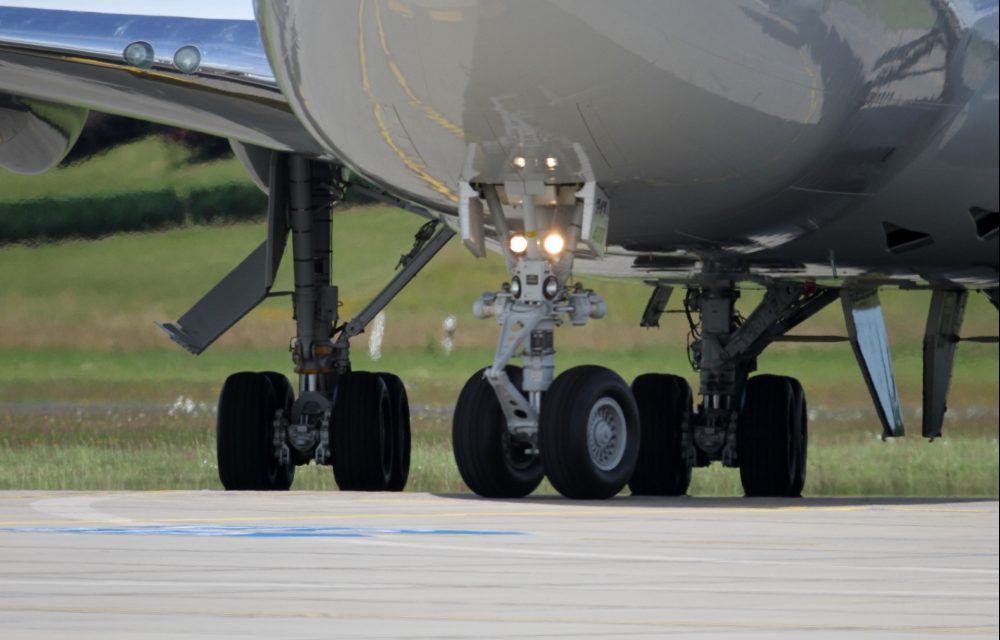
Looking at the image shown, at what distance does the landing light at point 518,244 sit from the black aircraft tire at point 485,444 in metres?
0.64

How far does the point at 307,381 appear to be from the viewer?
17109 millimetres

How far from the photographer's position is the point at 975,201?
48.2 ft

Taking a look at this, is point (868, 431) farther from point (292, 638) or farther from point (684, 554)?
point (292, 638)

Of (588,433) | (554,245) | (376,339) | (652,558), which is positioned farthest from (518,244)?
(376,339)

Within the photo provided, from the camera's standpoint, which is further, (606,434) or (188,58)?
(188,58)

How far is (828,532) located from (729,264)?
5.29m

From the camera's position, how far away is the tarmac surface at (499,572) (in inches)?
258

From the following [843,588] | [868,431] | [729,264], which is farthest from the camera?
[868,431]

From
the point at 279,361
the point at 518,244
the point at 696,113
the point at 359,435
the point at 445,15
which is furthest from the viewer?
the point at 279,361

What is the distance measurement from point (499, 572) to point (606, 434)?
4.74m

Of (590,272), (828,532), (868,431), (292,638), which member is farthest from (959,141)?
(868,431)

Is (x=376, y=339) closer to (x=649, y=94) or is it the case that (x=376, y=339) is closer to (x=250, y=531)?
(x=649, y=94)

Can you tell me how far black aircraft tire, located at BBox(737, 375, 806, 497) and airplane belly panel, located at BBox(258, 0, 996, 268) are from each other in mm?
2783

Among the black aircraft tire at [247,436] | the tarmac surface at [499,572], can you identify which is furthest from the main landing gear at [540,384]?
the black aircraft tire at [247,436]
